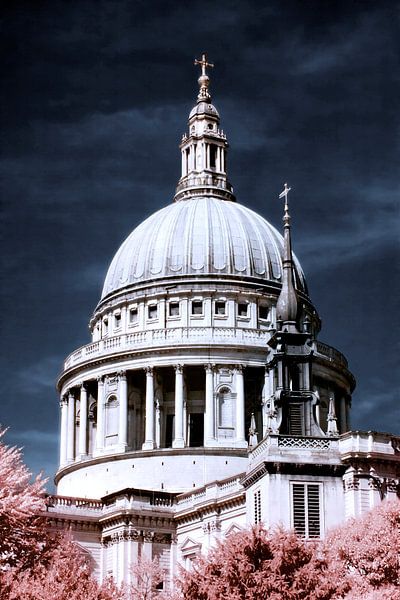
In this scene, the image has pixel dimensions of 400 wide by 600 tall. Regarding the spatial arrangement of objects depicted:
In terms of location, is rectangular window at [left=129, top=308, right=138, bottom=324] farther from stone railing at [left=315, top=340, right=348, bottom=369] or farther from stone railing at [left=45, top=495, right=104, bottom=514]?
stone railing at [left=45, top=495, right=104, bottom=514]

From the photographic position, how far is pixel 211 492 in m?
85.6

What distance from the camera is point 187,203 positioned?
117875 millimetres

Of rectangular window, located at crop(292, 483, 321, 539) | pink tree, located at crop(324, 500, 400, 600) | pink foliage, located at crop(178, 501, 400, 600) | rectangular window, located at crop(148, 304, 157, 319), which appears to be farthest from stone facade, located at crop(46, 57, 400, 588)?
pink foliage, located at crop(178, 501, 400, 600)

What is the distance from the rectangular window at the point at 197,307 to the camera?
10881 centimetres

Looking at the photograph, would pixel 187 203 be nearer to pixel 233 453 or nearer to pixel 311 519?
pixel 233 453

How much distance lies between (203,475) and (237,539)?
44.6 m

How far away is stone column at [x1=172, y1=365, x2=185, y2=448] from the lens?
328ft

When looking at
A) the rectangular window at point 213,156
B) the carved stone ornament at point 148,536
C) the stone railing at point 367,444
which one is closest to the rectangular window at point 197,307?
the rectangular window at point 213,156

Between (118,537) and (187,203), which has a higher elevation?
(187,203)

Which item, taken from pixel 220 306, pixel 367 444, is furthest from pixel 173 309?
pixel 367 444

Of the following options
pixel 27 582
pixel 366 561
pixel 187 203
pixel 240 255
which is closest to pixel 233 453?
pixel 240 255

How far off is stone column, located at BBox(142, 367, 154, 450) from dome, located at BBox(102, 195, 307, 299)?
1114cm

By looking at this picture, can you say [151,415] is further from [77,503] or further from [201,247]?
[201,247]

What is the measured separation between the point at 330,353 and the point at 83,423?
885 inches
